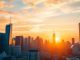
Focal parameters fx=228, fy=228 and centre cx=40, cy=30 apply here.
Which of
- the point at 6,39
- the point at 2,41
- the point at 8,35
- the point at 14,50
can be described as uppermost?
the point at 8,35

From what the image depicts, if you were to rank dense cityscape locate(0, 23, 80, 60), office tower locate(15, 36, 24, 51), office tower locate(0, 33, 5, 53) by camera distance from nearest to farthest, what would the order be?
dense cityscape locate(0, 23, 80, 60)
office tower locate(0, 33, 5, 53)
office tower locate(15, 36, 24, 51)

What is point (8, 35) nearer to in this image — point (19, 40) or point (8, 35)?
point (8, 35)

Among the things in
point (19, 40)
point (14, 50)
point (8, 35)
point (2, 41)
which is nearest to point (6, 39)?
point (2, 41)

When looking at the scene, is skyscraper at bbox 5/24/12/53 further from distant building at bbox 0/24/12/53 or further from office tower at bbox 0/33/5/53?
office tower at bbox 0/33/5/53

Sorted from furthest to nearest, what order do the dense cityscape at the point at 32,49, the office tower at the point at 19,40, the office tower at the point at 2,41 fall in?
the office tower at the point at 19,40, the office tower at the point at 2,41, the dense cityscape at the point at 32,49

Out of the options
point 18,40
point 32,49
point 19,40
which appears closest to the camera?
point 32,49

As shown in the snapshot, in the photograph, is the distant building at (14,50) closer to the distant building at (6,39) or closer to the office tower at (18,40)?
the distant building at (6,39)

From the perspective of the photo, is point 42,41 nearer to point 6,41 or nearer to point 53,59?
point 6,41

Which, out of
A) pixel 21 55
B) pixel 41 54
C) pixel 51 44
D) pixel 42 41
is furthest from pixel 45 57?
pixel 42 41
